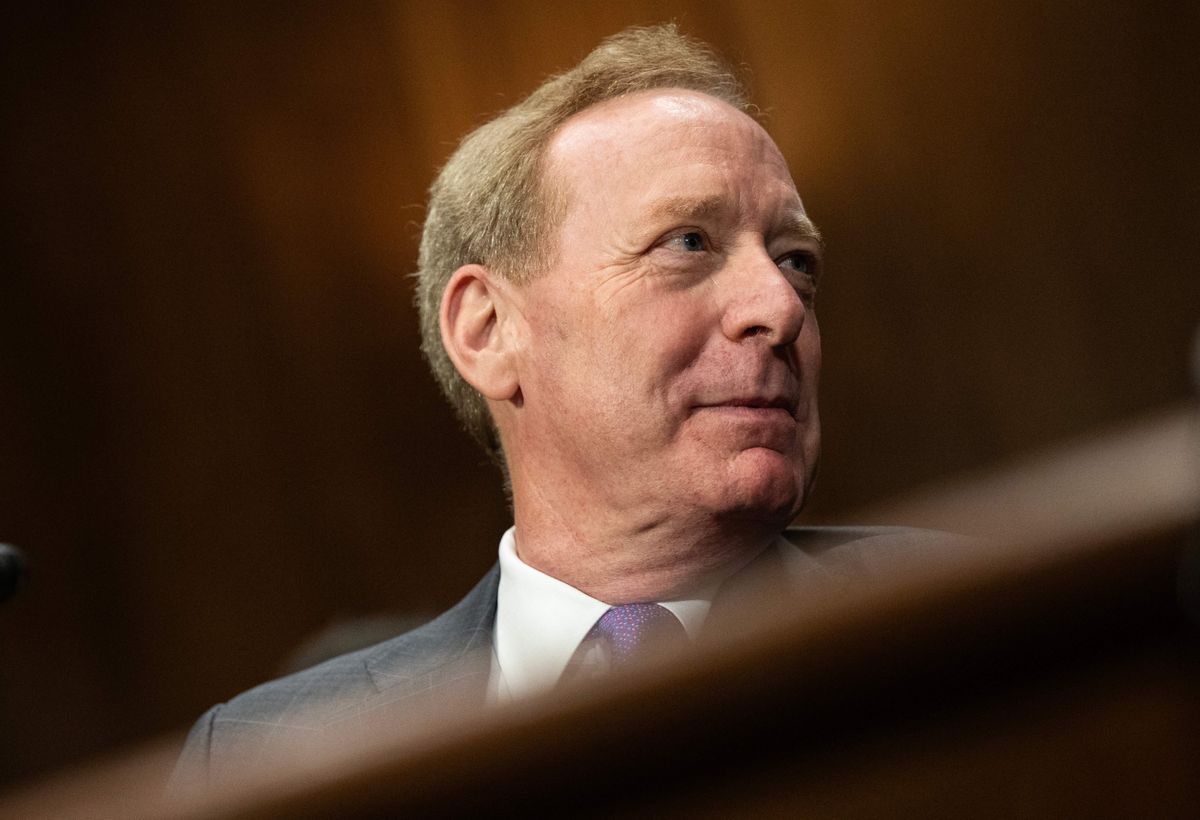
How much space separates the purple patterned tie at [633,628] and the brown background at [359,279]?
0.39 m

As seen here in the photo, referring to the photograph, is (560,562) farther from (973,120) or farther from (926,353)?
(973,120)

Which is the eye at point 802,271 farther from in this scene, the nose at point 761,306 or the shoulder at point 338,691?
the shoulder at point 338,691

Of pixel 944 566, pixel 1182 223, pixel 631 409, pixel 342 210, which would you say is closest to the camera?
pixel 944 566

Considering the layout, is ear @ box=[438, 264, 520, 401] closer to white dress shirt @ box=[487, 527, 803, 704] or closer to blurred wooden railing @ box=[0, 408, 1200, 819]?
→ white dress shirt @ box=[487, 527, 803, 704]

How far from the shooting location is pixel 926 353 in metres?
1.60

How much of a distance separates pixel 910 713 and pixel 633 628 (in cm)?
82

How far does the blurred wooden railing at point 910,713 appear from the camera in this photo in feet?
1.48

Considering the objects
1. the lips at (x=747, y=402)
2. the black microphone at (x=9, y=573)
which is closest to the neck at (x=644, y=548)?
the lips at (x=747, y=402)

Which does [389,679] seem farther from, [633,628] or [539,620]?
[633,628]

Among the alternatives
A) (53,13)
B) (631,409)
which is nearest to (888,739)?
(631,409)

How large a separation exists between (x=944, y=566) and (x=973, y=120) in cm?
128

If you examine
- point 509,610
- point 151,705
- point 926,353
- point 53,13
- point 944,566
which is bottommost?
point 151,705

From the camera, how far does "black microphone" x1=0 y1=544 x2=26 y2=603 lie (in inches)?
44.4

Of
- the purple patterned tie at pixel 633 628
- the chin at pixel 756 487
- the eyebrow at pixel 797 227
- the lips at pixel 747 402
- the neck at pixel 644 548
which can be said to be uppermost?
the eyebrow at pixel 797 227
